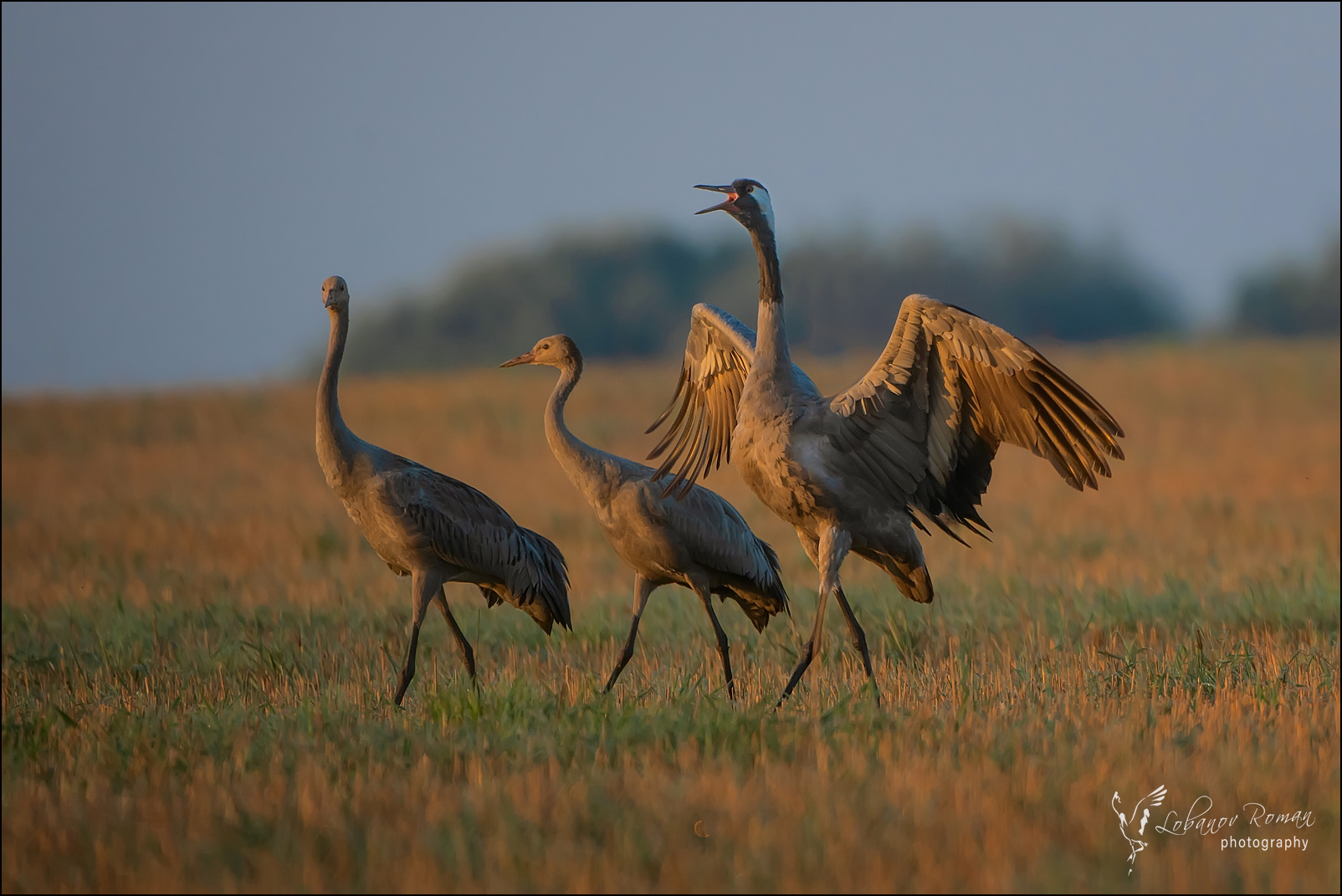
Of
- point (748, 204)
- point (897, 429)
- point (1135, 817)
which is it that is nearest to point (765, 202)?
point (748, 204)

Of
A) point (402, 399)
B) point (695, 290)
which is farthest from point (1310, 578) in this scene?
point (695, 290)

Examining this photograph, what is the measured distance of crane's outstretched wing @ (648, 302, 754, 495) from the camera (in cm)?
781

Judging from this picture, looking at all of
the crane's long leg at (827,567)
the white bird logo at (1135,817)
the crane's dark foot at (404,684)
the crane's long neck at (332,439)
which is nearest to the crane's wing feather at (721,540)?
the crane's long leg at (827,567)

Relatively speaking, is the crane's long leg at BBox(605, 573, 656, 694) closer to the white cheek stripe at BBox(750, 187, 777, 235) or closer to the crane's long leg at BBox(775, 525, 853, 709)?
the crane's long leg at BBox(775, 525, 853, 709)

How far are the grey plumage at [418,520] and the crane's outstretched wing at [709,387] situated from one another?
39.6 inches

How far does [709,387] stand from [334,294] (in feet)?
7.38

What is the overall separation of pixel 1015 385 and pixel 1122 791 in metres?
2.25

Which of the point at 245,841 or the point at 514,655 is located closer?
the point at 245,841

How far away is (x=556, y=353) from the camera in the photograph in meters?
8.07

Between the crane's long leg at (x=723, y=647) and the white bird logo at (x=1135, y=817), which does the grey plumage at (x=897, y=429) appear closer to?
the crane's long leg at (x=723, y=647)

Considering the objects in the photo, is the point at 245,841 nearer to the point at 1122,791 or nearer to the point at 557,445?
the point at 1122,791

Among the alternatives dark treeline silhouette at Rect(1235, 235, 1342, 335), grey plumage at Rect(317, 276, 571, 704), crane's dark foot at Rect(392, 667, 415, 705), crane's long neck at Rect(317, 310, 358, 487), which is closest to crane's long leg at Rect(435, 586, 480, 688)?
grey plumage at Rect(317, 276, 571, 704)

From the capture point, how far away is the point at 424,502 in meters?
7.31

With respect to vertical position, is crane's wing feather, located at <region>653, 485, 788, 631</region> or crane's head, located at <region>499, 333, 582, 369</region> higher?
crane's head, located at <region>499, 333, 582, 369</region>
